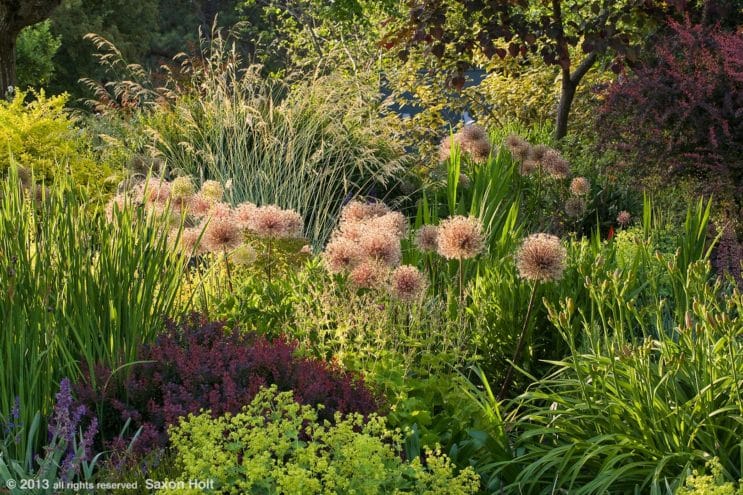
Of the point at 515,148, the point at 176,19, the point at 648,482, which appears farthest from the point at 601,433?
the point at 176,19

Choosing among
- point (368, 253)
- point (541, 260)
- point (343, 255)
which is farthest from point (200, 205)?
point (541, 260)

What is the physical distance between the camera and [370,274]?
3693mm

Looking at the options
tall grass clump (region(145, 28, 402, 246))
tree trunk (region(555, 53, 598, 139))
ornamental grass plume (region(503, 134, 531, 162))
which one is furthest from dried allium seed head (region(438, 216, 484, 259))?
tree trunk (region(555, 53, 598, 139))

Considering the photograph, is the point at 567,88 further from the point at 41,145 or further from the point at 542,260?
the point at 542,260

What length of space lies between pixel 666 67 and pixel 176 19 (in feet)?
99.7

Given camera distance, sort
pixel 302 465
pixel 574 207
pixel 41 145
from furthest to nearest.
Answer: pixel 41 145 < pixel 574 207 < pixel 302 465

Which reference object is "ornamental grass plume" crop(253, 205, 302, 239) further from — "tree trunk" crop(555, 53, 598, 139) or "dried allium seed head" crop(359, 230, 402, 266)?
"tree trunk" crop(555, 53, 598, 139)

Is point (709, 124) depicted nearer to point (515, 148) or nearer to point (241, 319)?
point (515, 148)

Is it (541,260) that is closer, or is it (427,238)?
(541,260)

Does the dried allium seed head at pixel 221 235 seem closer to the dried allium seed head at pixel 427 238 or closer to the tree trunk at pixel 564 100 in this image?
the dried allium seed head at pixel 427 238

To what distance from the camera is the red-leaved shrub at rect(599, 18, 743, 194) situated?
20.1 feet

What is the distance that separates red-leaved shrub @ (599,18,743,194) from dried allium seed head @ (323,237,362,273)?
3.41 metres

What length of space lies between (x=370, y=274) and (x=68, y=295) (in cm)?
121

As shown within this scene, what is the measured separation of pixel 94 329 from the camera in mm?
3180
